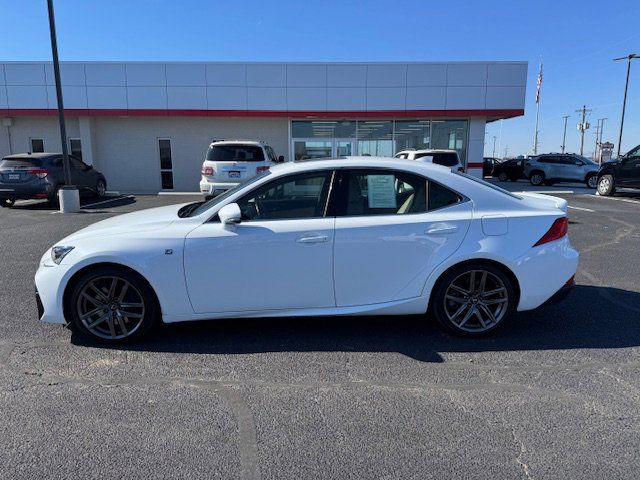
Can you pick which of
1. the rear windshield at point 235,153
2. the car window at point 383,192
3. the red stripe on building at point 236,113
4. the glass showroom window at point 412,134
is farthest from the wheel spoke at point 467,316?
the glass showroom window at point 412,134

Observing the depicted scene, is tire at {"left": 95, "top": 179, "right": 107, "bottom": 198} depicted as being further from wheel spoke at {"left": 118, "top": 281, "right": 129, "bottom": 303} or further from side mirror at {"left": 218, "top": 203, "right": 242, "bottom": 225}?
side mirror at {"left": 218, "top": 203, "right": 242, "bottom": 225}

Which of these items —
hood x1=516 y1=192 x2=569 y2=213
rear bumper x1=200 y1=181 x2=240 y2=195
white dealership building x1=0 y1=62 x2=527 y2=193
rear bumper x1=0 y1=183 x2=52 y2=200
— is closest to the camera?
hood x1=516 y1=192 x2=569 y2=213

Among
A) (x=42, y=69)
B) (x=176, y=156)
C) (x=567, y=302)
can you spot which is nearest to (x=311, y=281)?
(x=567, y=302)

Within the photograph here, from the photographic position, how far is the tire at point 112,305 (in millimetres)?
3637

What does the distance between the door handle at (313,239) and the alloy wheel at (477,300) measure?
1.18 metres

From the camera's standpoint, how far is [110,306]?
3.71 metres

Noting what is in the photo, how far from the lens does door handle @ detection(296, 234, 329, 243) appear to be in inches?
141

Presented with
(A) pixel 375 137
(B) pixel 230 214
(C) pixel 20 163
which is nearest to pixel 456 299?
(B) pixel 230 214

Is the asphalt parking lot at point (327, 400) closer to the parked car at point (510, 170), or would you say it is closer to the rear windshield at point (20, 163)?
the rear windshield at point (20, 163)

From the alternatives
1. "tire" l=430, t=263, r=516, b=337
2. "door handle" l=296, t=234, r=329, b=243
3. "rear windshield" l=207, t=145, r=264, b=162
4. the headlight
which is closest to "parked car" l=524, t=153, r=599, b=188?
"rear windshield" l=207, t=145, r=264, b=162

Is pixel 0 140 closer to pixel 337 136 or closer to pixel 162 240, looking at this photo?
pixel 337 136

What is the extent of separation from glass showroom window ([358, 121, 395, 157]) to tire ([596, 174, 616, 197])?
311 inches

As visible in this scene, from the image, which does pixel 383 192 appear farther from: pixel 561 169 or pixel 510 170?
pixel 510 170

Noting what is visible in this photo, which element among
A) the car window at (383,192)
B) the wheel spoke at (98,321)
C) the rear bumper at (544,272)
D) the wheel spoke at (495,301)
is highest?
the car window at (383,192)
